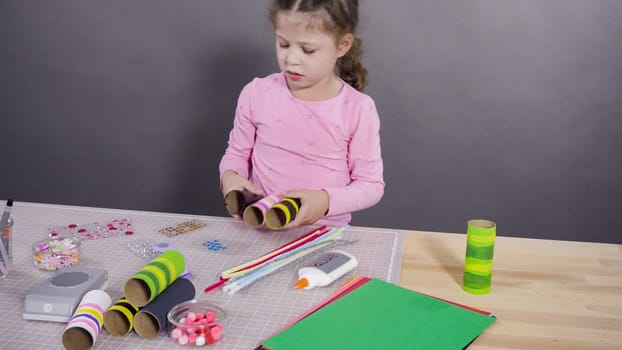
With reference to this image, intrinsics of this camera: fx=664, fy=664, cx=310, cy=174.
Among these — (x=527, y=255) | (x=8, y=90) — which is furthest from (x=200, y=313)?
(x=8, y=90)

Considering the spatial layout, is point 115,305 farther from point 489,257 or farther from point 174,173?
point 174,173

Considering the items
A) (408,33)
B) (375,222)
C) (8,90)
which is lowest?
(375,222)

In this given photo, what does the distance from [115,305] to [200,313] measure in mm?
126

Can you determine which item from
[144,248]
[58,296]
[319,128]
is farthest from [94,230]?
[319,128]

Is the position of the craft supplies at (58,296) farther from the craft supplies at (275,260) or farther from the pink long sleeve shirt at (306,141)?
the pink long sleeve shirt at (306,141)

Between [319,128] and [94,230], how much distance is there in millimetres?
620

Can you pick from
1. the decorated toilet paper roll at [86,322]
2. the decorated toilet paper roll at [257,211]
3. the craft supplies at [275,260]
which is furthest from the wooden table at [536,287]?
the decorated toilet paper roll at [86,322]

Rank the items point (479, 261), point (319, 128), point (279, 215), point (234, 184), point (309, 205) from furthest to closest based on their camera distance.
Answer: point (319, 128) → point (234, 184) → point (309, 205) → point (279, 215) → point (479, 261)

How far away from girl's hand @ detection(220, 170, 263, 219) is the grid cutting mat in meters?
0.07

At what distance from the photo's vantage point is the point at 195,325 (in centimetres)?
96

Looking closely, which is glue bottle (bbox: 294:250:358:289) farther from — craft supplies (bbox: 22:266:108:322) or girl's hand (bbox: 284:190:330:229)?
craft supplies (bbox: 22:266:108:322)

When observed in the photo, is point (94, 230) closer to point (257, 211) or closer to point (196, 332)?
point (257, 211)

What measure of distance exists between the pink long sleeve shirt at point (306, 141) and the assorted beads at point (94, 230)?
340 mm

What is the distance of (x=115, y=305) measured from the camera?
0.99 meters
